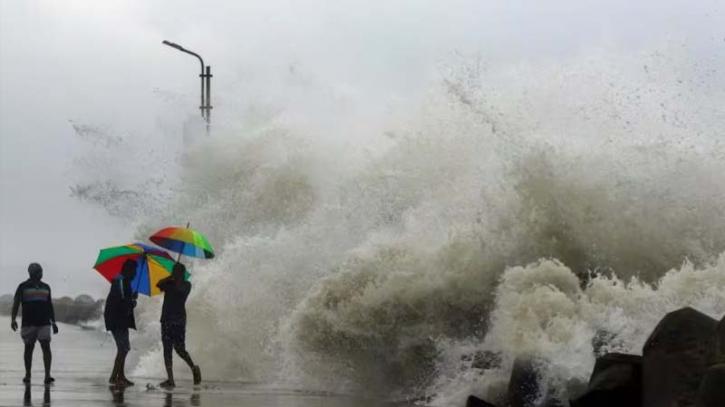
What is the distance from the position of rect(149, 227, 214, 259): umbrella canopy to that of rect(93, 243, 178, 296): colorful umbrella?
1.42 feet

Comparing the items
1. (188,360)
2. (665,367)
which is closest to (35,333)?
(188,360)

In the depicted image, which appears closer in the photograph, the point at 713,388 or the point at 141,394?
the point at 713,388

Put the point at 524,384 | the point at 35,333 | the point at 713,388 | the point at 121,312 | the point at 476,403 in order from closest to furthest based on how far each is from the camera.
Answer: the point at 713,388, the point at 476,403, the point at 524,384, the point at 35,333, the point at 121,312

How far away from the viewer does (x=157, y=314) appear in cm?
2878

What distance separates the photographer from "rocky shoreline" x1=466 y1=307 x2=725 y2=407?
36.1 feet

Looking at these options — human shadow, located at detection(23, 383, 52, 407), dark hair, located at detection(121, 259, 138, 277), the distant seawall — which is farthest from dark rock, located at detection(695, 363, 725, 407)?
the distant seawall

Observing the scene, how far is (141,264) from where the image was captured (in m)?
17.8

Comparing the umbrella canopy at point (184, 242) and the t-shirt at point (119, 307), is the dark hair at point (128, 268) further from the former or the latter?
the umbrella canopy at point (184, 242)

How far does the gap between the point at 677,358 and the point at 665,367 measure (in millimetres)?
133

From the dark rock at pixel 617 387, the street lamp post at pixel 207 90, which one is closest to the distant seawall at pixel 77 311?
the street lamp post at pixel 207 90

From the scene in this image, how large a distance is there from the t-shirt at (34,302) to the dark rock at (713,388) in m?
9.09

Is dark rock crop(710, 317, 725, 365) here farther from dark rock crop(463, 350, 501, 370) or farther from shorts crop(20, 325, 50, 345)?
shorts crop(20, 325, 50, 345)

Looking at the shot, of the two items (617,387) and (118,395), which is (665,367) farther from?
(118,395)

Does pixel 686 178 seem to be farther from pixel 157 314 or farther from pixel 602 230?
pixel 157 314
